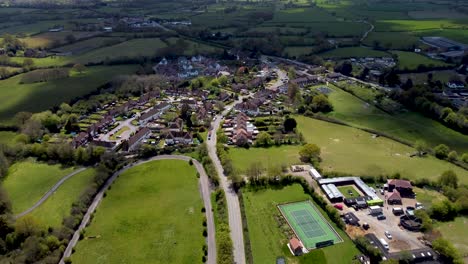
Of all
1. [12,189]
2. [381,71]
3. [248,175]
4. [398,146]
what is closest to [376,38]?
[381,71]

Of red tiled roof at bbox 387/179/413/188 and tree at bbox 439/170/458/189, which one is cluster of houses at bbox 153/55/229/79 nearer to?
red tiled roof at bbox 387/179/413/188

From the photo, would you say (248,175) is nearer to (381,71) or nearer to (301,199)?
(301,199)

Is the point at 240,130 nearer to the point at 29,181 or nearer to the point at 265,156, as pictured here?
the point at 265,156

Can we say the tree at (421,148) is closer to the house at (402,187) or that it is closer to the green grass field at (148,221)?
the house at (402,187)

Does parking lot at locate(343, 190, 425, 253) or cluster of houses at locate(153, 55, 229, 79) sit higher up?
cluster of houses at locate(153, 55, 229, 79)

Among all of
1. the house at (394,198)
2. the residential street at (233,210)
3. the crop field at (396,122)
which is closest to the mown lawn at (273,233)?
the residential street at (233,210)

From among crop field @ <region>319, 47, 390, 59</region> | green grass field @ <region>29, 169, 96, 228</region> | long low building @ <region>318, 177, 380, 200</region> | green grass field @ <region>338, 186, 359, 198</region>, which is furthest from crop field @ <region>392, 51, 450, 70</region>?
green grass field @ <region>29, 169, 96, 228</region>

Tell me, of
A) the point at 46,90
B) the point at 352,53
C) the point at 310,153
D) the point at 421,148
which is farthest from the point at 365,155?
the point at 46,90
